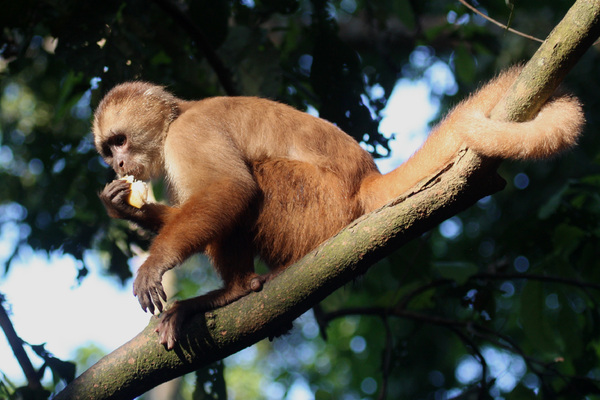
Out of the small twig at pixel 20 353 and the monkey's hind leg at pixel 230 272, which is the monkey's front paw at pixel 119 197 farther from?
the small twig at pixel 20 353

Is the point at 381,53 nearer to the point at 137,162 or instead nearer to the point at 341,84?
the point at 341,84

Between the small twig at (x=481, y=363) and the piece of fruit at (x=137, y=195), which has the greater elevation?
the piece of fruit at (x=137, y=195)

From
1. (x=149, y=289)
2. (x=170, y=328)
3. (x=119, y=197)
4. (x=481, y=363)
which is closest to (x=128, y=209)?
(x=119, y=197)

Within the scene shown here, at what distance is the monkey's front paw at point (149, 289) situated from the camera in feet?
12.0

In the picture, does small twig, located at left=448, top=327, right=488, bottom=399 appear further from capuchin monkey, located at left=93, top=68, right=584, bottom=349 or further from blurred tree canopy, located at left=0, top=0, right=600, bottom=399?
capuchin monkey, located at left=93, top=68, right=584, bottom=349

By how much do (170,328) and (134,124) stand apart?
2.20 meters

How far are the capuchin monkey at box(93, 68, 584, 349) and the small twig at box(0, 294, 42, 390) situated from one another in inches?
42.8

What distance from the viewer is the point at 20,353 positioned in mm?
3908

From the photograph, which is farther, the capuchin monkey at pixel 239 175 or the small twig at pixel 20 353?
the small twig at pixel 20 353

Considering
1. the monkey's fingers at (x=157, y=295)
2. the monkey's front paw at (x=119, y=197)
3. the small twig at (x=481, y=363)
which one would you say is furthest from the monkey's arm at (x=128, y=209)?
the small twig at (x=481, y=363)

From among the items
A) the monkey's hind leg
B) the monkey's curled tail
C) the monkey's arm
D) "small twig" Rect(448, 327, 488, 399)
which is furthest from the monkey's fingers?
"small twig" Rect(448, 327, 488, 399)

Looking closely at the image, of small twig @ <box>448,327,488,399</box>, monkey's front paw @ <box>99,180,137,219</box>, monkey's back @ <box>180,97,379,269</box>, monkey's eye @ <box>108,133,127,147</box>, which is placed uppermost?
monkey's back @ <box>180,97,379,269</box>

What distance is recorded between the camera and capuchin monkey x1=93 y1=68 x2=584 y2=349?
12.4 ft

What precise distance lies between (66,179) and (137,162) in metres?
1.89
